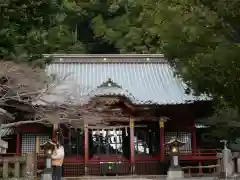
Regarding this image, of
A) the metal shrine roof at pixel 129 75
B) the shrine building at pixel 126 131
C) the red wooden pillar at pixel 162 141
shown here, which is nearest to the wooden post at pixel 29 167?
the shrine building at pixel 126 131

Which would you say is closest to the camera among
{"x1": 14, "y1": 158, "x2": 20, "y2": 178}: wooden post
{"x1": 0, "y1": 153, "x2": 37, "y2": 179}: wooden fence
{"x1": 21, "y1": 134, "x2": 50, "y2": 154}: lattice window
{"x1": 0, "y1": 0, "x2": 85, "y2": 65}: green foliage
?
{"x1": 0, "y1": 153, "x2": 37, "y2": 179}: wooden fence

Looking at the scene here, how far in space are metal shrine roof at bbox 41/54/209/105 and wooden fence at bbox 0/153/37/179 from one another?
7208 millimetres

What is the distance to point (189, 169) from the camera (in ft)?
54.7

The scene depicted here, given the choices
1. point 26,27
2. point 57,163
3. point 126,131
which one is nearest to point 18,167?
point 57,163

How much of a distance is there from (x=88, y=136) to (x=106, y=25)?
745 inches

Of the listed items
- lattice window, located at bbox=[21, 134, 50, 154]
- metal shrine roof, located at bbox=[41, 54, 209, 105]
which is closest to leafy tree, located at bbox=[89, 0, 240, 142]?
metal shrine roof, located at bbox=[41, 54, 209, 105]

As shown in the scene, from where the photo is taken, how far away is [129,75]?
21.4m

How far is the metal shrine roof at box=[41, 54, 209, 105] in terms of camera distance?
18.2m

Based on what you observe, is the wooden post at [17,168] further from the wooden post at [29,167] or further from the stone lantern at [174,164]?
the stone lantern at [174,164]

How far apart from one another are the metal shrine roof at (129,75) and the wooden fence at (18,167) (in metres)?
7.21

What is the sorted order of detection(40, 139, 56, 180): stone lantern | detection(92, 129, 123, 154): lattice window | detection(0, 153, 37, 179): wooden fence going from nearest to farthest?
detection(0, 153, 37, 179): wooden fence < detection(40, 139, 56, 180): stone lantern < detection(92, 129, 123, 154): lattice window

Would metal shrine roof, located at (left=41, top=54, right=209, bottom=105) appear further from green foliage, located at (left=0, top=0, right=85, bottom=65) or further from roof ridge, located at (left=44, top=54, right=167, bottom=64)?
green foliage, located at (left=0, top=0, right=85, bottom=65)

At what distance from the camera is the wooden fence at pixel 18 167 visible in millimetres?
9646

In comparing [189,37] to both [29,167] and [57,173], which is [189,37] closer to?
[29,167]
